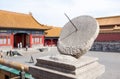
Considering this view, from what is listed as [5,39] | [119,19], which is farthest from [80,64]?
[119,19]

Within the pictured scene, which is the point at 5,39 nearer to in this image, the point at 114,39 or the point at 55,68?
the point at 114,39

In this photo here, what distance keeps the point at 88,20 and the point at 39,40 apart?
58.0 ft

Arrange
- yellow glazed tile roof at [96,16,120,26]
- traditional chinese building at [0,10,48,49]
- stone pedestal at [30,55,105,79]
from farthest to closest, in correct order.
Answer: yellow glazed tile roof at [96,16,120,26] < traditional chinese building at [0,10,48,49] < stone pedestal at [30,55,105,79]

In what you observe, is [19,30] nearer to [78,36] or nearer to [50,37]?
[50,37]

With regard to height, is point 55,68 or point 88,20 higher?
point 88,20

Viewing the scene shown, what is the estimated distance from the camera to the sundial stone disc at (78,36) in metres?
Result: 4.12

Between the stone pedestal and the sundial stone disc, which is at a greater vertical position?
the sundial stone disc

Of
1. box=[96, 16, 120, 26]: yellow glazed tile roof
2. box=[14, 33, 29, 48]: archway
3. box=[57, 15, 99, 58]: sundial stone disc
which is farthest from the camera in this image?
box=[96, 16, 120, 26]: yellow glazed tile roof

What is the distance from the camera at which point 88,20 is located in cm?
473

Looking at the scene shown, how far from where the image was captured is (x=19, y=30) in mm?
19531

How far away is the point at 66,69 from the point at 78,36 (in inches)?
51.0

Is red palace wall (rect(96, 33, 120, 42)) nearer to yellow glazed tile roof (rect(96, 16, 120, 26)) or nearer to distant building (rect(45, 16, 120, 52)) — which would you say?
distant building (rect(45, 16, 120, 52))

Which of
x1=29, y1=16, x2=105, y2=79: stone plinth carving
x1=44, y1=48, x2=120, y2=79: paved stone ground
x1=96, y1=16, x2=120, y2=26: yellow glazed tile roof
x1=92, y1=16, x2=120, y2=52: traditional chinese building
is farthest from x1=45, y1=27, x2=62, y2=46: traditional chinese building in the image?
x1=29, y1=16, x2=105, y2=79: stone plinth carving

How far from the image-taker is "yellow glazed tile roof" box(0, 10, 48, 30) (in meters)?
18.5
